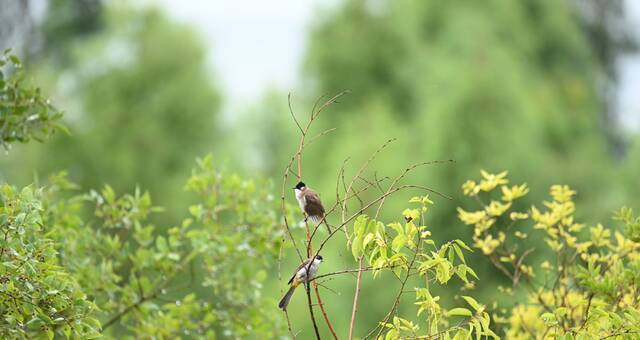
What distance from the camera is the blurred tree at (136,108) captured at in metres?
18.3

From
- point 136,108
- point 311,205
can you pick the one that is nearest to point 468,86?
point 136,108

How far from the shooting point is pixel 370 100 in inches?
590

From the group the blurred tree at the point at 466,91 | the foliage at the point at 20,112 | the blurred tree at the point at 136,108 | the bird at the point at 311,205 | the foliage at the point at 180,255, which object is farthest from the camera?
the blurred tree at the point at 136,108

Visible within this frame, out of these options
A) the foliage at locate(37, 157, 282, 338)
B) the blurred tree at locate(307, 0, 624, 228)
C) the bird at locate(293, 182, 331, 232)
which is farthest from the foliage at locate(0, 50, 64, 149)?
the blurred tree at locate(307, 0, 624, 228)

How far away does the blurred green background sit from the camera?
13.2 m

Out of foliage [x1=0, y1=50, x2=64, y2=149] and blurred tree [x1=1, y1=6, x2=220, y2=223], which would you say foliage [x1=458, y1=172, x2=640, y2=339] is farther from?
blurred tree [x1=1, y1=6, x2=220, y2=223]

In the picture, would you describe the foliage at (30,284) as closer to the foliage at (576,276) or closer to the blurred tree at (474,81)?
the foliage at (576,276)

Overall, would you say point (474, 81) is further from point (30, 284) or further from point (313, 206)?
point (30, 284)

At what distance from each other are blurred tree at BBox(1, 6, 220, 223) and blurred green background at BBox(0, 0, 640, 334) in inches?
1.2

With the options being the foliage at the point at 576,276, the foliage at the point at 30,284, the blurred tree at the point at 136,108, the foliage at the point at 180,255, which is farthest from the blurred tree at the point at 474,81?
the foliage at the point at 30,284

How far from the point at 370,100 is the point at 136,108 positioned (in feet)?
20.9

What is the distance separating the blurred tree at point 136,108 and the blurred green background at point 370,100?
30 mm

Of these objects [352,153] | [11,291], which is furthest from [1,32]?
[11,291]

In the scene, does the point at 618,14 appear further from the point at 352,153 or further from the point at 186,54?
the point at 186,54
